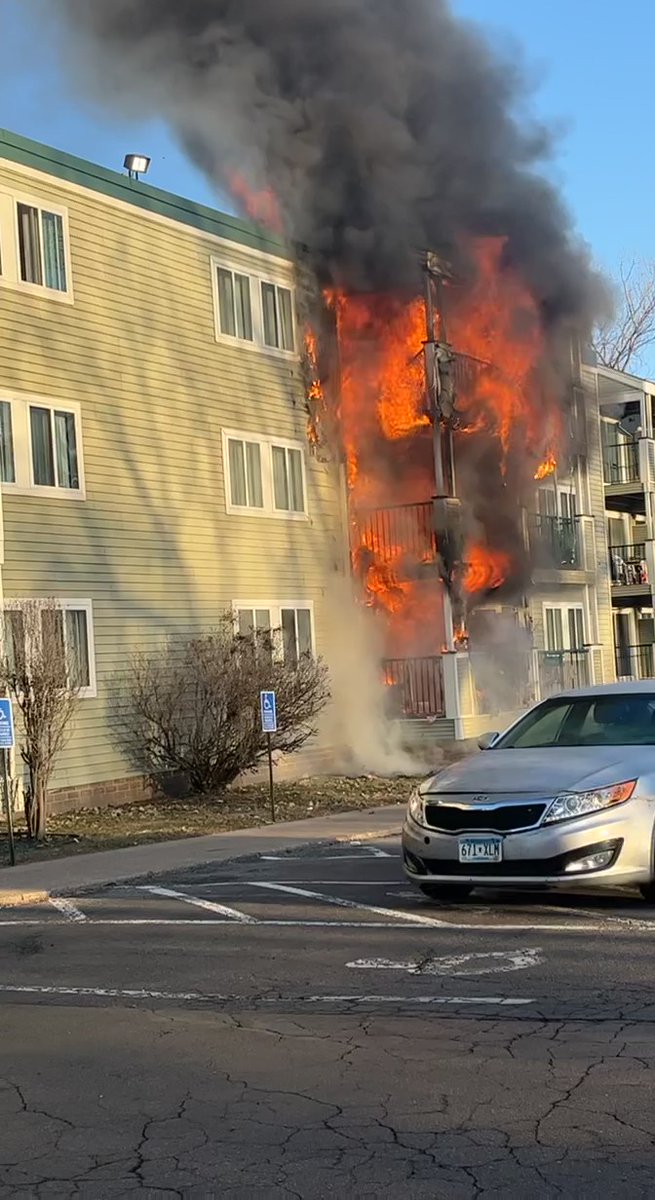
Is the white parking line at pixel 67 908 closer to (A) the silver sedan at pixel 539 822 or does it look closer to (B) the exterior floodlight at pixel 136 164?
(A) the silver sedan at pixel 539 822

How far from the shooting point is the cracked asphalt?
14.5 ft

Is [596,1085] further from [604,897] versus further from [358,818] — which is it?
[358,818]

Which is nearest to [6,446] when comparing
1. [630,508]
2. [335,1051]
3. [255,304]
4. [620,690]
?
[255,304]

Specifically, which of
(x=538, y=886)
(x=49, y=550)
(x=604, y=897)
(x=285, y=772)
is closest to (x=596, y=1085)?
(x=538, y=886)

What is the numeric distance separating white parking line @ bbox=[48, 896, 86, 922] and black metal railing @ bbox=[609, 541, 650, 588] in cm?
2533

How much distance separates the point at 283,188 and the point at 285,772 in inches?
375

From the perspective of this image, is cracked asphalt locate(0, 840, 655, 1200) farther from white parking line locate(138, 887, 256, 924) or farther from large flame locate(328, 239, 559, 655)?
large flame locate(328, 239, 559, 655)

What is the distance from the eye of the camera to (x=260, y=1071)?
5566 millimetres

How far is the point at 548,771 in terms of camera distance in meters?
8.76

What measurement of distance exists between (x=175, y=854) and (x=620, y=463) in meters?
24.9

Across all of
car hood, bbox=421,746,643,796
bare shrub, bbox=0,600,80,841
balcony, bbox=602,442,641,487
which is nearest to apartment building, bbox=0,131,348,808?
bare shrub, bbox=0,600,80,841

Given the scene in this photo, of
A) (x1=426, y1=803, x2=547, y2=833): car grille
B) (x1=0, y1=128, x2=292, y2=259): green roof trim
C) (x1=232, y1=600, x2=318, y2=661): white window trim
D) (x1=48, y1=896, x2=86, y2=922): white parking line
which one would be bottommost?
(x1=48, y1=896, x2=86, y2=922): white parking line

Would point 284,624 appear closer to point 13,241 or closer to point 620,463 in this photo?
point 13,241

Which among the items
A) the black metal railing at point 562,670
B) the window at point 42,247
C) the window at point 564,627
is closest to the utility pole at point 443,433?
the black metal railing at point 562,670
